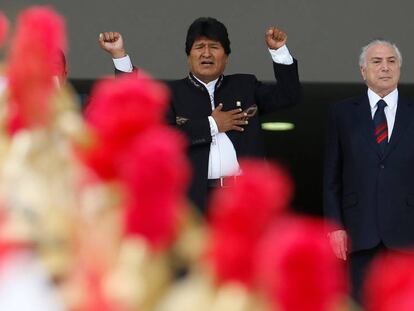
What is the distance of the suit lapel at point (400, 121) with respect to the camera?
3.56 metres

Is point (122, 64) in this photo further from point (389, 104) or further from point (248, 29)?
point (248, 29)

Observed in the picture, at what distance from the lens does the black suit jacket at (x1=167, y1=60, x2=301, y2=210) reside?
3367mm

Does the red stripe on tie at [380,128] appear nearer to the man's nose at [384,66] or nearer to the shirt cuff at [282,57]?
the man's nose at [384,66]

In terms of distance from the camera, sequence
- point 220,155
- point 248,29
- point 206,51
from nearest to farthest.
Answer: point 220,155 < point 206,51 < point 248,29

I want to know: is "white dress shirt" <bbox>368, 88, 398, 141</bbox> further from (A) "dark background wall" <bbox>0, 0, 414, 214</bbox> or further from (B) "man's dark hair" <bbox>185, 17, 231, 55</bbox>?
(A) "dark background wall" <bbox>0, 0, 414, 214</bbox>

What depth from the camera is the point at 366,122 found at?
3.62 meters

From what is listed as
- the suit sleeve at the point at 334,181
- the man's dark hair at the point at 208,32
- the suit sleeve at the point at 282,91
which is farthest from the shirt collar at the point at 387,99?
the man's dark hair at the point at 208,32

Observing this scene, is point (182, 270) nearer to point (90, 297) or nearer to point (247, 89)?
point (90, 297)

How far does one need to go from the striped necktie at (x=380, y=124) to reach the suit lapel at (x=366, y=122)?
15 millimetres

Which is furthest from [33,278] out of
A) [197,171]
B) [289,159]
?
[289,159]

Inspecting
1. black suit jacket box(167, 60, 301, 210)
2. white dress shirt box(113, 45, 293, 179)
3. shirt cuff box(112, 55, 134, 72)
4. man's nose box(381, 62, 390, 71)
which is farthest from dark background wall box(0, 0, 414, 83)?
shirt cuff box(112, 55, 134, 72)

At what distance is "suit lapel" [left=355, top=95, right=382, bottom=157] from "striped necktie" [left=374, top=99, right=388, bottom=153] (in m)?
0.02

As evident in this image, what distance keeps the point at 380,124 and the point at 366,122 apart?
0.14 feet

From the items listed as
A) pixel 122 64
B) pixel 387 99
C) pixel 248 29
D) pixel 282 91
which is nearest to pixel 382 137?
pixel 387 99
